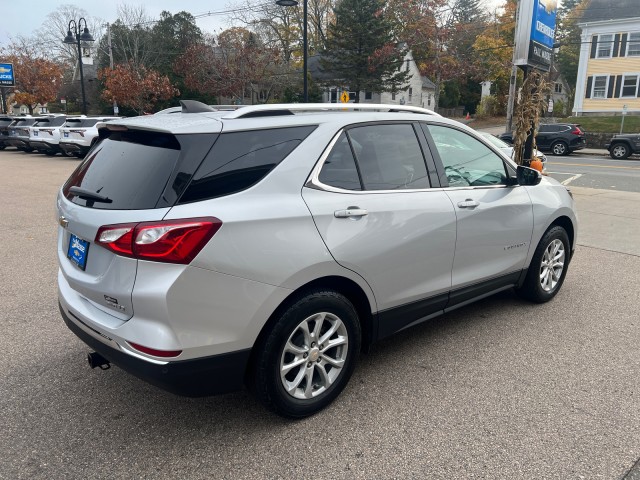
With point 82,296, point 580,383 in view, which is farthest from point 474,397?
point 82,296

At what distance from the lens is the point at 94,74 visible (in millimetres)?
65062

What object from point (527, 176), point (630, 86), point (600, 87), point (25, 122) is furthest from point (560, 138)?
point (25, 122)

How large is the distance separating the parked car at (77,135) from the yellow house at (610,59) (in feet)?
110

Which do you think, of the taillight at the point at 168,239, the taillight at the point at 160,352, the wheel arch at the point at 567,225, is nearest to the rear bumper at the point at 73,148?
the wheel arch at the point at 567,225

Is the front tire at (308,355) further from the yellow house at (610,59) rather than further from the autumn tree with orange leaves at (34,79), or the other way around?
the autumn tree with orange leaves at (34,79)

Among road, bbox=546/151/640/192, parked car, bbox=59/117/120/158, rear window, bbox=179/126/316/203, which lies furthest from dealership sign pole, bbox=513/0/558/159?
parked car, bbox=59/117/120/158

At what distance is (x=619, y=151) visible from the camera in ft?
78.8

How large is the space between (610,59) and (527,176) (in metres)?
38.8

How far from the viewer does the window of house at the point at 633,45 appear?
3503cm

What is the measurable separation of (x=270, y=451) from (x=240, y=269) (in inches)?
38.6

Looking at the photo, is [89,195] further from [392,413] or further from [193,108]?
[392,413]

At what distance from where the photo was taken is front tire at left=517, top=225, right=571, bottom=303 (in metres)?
4.56

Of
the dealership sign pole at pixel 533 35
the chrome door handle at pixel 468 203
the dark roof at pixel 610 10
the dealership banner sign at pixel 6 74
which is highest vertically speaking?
the dark roof at pixel 610 10

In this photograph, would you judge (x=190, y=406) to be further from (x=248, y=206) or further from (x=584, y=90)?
(x=584, y=90)
